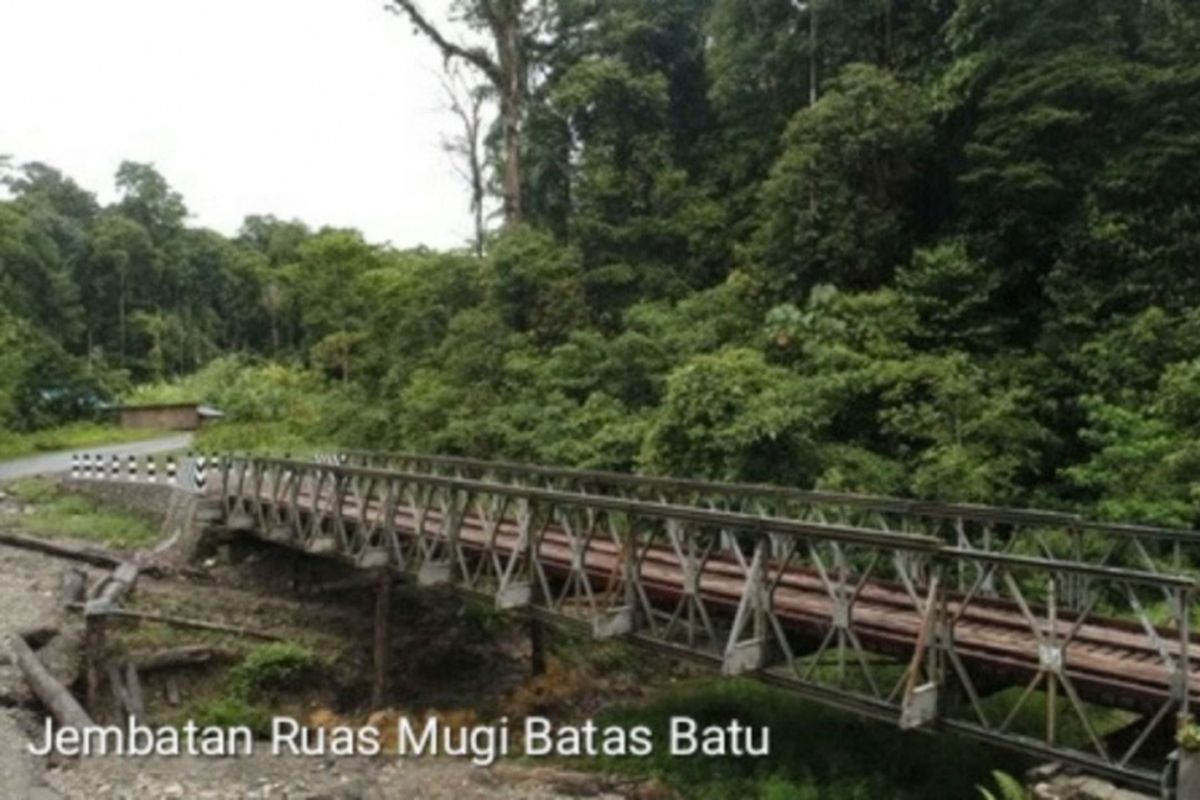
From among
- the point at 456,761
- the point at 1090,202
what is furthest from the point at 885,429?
the point at 456,761

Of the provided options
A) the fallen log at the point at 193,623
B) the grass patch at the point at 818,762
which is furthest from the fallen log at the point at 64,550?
the grass patch at the point at 818,762

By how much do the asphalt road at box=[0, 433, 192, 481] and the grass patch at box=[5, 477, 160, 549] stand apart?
144 inches

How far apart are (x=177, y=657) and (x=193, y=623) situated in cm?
107

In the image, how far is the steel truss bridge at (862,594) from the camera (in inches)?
255

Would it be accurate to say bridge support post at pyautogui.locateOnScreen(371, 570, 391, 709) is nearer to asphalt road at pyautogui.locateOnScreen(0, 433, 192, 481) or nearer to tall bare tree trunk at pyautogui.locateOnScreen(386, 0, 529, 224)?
tall bare tree trunk at pyautogui.locateOnScreen(386, 0, 529, 224)

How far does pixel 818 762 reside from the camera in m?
9.56

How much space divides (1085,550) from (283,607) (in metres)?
11.6

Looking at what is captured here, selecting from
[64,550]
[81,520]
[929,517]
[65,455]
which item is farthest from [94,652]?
[65,455]

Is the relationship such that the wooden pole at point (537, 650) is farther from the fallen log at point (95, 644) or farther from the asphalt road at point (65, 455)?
the asphalt road at point (65, 455)

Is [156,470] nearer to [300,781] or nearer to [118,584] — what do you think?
[118,584]

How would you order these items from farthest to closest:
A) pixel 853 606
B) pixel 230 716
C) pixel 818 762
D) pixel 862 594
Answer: pixel 230 716 → pixel 818 762 → pixel 862 594 → pixel 853 606

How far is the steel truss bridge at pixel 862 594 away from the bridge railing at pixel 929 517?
38 mm

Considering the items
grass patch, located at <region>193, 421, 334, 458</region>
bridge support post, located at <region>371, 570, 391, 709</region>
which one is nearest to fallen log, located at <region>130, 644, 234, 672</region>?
bridge support post, located at <region>371, 570, 391, 709</region>

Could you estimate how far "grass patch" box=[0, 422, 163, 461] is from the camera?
33562mm
